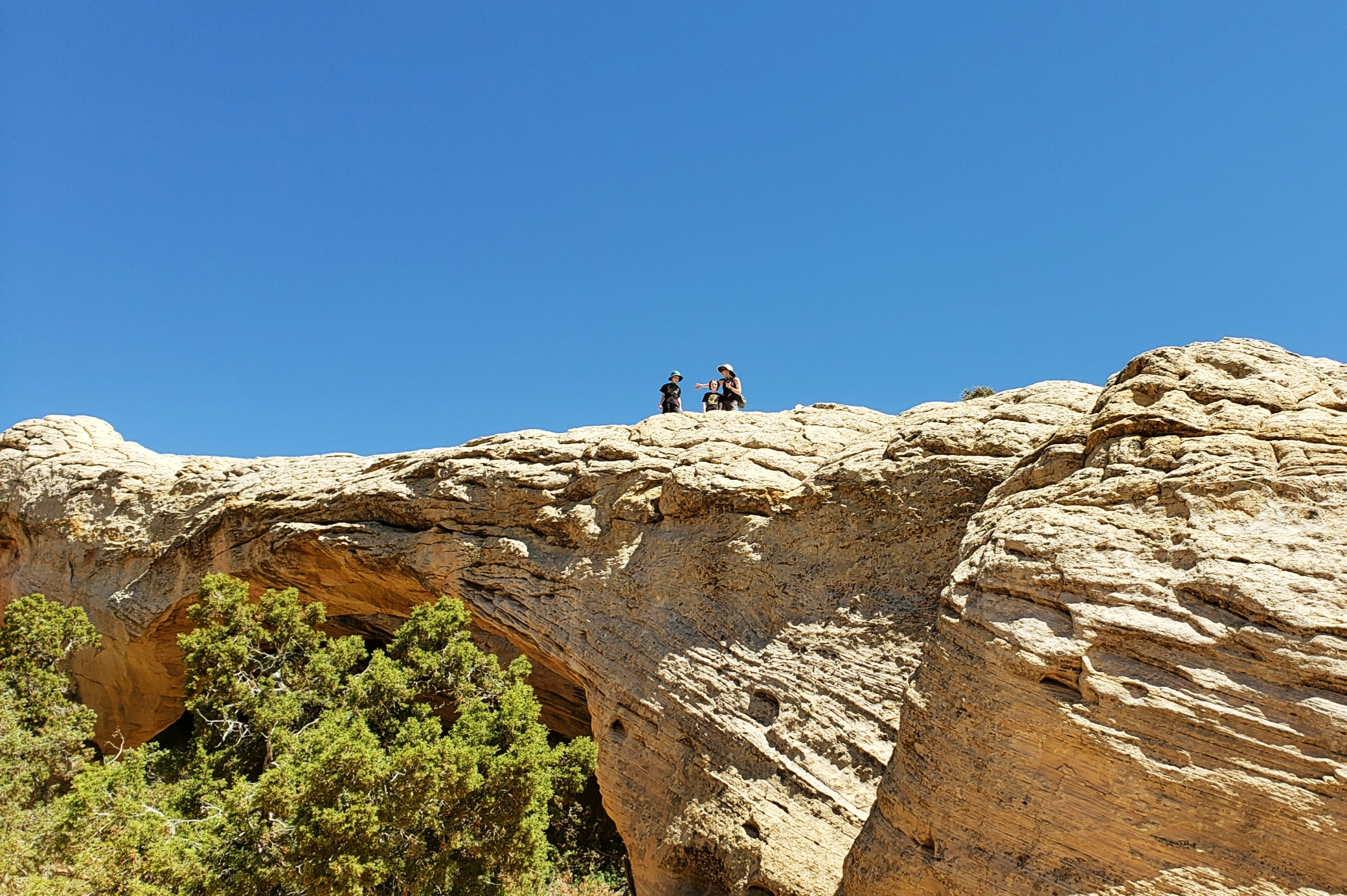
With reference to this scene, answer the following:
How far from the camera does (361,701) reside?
14.0 m

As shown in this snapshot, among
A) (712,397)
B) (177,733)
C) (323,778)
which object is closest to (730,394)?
(712,397)

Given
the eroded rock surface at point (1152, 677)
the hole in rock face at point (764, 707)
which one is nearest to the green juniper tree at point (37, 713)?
the hole in rock face at point (764, 707)

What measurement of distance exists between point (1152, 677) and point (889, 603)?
17.2 feet

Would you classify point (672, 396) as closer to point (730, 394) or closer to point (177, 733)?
point (730, 394)

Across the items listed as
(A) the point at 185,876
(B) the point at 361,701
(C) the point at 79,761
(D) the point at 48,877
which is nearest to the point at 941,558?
(B) the point at 361,701

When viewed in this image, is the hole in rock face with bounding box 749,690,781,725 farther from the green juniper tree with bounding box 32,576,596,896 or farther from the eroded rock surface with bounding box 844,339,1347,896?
the eroded rock surface with bounding box 844,339,1347,896

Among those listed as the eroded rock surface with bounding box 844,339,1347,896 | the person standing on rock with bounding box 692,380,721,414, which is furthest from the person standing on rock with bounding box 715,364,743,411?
the eroded rock surface with bounding box 844,339,1347,896

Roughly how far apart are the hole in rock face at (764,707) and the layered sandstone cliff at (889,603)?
0.15 feet

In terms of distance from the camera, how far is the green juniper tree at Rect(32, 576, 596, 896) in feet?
37.4

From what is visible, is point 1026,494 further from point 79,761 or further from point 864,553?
point 79,761

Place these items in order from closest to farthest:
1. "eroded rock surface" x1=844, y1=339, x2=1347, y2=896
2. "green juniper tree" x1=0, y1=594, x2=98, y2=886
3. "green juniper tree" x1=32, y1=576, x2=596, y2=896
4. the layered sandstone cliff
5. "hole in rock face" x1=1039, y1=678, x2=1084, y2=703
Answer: "eroded rock surface" x1=844, y1=339, x2=1347, y2=896
the layered sandstone cliff
"hole in rock face" x1=1039, y1=678, x2=1084, y2=703
"green juniper tree" x1=32, y1=576, x2=596, y2=896
"green juniper tree" x1=0, y1=594, x2=98, y2=886

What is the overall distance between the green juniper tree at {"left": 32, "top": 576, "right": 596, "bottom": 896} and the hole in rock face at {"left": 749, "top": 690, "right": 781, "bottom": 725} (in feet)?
9.76

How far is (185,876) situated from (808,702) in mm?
8488

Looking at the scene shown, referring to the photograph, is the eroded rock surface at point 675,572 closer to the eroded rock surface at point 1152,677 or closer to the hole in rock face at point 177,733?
the eroded rock surface at point 1152,677
